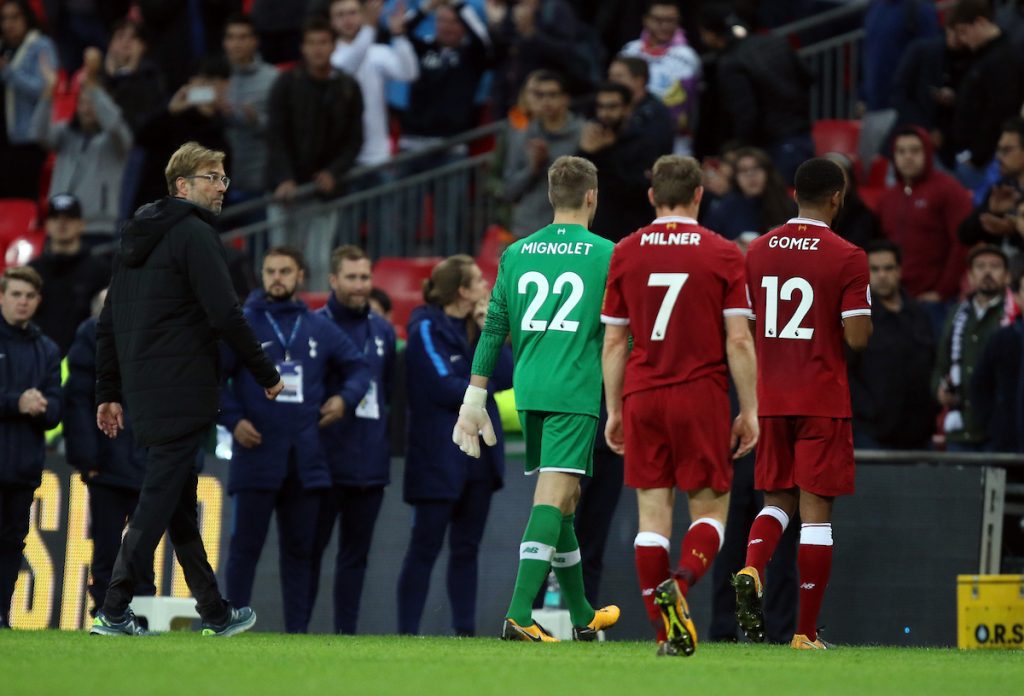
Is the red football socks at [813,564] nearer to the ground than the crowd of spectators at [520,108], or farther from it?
nearer to the ground

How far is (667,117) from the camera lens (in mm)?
15641

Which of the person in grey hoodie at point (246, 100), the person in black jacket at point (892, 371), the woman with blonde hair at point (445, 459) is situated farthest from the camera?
the person in grey hoodie at point (246, 100)

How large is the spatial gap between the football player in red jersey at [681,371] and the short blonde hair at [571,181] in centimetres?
64

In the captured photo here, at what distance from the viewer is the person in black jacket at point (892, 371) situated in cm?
1316

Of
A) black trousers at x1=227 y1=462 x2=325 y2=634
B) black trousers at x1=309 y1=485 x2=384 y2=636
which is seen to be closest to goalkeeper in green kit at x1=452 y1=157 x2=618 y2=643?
black trousers at x1=227 y1=462 x2=325 y2=634

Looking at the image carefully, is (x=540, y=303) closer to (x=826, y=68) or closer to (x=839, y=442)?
(x=839, y=442)

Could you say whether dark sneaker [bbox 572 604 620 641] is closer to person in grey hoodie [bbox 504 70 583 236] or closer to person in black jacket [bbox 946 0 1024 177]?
person in grey hoodie [bbox 504 70 583 236]

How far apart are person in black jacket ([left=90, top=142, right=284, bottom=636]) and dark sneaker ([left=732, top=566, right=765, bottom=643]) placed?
97.7 inches

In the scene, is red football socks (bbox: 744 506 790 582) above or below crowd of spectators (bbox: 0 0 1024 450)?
below

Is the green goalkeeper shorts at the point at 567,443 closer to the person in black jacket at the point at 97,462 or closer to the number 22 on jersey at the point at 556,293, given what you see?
the number 22 on jersey at the point at 556,293

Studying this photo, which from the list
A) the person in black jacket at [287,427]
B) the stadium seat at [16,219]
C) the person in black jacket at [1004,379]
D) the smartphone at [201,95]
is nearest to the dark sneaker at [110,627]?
the person in black jacket at [287,427]

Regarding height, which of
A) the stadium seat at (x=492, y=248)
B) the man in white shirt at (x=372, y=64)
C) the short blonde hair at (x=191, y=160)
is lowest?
the short blonde hair at (x=191, y=160)

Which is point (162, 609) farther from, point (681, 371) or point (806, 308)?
point (806, 308)

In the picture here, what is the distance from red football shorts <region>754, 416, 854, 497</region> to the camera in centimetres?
936
